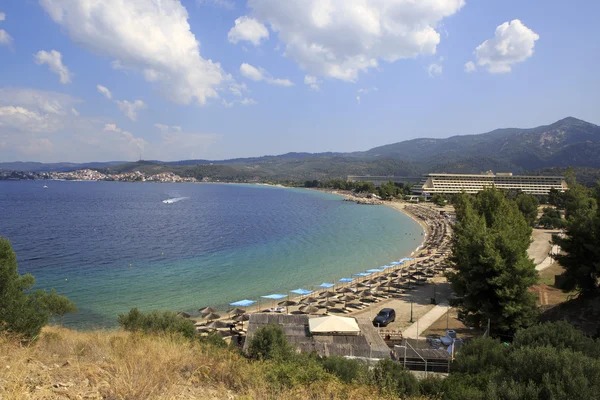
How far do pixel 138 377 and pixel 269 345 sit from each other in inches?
224

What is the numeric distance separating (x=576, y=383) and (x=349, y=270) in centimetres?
2832

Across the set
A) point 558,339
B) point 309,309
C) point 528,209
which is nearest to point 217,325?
point 309,309

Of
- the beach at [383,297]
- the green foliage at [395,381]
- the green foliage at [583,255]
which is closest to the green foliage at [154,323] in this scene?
the beach at [383,297]

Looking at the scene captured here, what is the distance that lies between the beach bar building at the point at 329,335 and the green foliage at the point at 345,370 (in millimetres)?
3770

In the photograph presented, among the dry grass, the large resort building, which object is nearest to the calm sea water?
the dry grass

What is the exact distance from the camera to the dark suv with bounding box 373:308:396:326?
19.7 m

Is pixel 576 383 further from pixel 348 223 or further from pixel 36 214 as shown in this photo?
pixel 36 214

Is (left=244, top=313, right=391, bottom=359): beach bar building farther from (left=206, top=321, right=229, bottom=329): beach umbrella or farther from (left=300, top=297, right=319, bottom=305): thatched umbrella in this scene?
(left=300, top=297, right=319, bottom=305): thatched umbrella

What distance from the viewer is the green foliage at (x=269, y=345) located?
1048 cm

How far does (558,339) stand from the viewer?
913 centimetres

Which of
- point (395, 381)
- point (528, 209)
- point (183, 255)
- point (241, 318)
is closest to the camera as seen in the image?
point (395, 381)

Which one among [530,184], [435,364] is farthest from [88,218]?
[530,184]

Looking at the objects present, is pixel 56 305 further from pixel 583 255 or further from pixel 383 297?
pixel 583 255

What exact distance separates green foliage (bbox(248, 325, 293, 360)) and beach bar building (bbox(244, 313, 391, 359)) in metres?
1.31
